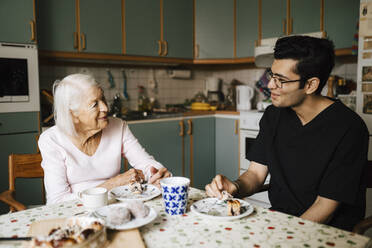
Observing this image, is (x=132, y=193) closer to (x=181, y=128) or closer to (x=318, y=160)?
(x=318, y=160)

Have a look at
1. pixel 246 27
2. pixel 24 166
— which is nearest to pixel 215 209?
pixel 24 166

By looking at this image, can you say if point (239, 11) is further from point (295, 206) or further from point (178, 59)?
point (295, 206)

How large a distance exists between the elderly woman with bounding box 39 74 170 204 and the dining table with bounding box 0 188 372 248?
0.38 meters

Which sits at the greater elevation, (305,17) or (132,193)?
(305,17)

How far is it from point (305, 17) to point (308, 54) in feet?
6.87

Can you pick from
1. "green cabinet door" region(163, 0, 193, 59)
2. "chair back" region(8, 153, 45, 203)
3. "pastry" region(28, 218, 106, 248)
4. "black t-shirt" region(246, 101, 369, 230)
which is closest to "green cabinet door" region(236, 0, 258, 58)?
"green cabinet door" region(163, 0, 193, 59)

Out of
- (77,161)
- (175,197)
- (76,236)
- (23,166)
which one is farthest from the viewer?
(23,166)

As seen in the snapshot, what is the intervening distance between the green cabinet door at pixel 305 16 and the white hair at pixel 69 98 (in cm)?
237

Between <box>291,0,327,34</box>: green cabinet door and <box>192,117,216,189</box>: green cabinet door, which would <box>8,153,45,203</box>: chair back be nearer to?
<box>192,117,216,189</box>: green cabinet door

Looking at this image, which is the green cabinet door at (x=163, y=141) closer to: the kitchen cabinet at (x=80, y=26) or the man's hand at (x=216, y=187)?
the kitchen cabinet at (x=80, y=26)

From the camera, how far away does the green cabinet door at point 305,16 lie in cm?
304

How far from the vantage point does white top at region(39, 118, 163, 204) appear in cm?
135

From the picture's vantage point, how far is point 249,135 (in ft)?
10.6

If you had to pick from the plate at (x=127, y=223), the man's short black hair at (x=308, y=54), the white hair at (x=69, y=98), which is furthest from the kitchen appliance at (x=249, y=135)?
the plate at (x=127, y=223)
